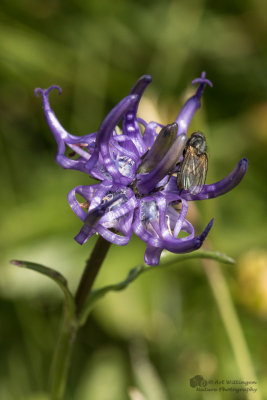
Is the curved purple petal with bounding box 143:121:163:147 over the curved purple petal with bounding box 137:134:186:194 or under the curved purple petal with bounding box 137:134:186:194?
over

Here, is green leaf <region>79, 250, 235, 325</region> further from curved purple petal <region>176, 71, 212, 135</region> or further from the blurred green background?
the blurred green background

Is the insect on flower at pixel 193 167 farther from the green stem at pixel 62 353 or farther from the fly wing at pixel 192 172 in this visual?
the green stem at pixel 62 353

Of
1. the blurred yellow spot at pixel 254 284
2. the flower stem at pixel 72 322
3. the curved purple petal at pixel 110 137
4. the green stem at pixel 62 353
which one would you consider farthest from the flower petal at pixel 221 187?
the blurred yellow spot at pixel 254 284

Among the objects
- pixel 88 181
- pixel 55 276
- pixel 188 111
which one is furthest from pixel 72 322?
pixel 88 181

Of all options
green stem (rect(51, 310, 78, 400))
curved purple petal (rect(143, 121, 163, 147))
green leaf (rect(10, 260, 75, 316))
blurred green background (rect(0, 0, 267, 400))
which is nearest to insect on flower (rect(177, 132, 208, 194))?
curved purple petal (rect(143, 121, 163, 147))

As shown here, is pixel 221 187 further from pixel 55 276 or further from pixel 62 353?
pixel 62 353
